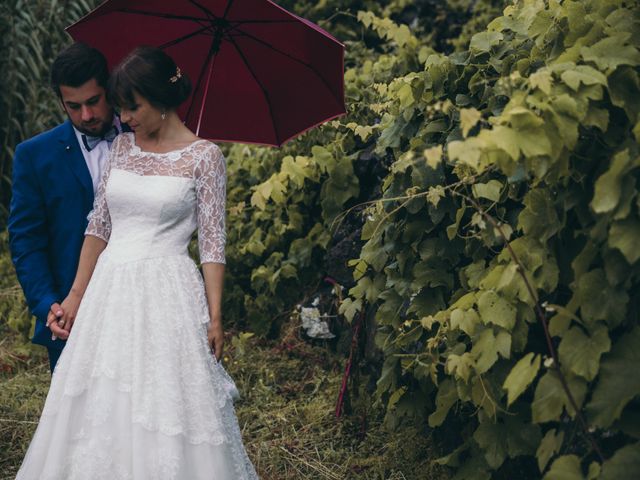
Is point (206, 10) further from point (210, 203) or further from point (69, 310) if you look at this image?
point (69, 310)

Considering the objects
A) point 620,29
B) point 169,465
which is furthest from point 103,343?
point 620,29

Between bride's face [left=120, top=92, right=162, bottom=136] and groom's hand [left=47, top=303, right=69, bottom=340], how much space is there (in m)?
0.74

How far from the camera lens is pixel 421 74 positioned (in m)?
3.18

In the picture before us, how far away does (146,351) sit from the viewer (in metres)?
3.07

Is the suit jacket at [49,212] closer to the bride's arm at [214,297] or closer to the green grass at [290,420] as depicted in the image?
the bride's arm at [214,297]

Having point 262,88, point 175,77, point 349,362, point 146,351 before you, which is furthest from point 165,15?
point 349,362

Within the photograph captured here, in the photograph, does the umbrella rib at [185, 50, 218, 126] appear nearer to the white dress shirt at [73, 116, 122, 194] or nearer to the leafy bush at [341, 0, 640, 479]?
the white dress shirt at [73, 116, 122, 194]

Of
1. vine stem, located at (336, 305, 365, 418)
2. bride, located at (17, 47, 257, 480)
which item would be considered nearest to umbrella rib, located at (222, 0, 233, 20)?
bride, located at (17, 47, 257, 480)

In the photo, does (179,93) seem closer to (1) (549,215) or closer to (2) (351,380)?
(1) (549,215)

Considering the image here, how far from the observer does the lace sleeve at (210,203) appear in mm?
3123

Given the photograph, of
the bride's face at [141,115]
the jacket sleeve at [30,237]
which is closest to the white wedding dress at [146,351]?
the bride's face at [141,115]

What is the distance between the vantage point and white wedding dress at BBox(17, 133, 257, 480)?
2977 mm

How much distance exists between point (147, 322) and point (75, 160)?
2.42 feet

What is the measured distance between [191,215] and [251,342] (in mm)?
2156
